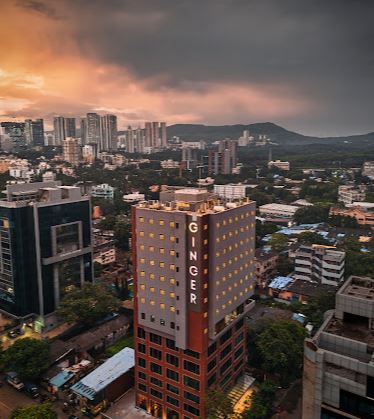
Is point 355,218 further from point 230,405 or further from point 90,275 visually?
point 230,405

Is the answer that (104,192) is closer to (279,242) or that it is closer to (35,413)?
(279,242)

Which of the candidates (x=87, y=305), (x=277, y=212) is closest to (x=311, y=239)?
(x=277, y=212)

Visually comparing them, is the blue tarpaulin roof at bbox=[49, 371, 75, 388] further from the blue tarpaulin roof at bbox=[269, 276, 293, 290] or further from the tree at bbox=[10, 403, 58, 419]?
the blue tarpaulin roof at bbox=[269, 276, 293, 290]

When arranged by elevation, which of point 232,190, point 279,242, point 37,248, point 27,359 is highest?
point 37,248

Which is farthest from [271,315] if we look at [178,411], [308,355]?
[308,355]

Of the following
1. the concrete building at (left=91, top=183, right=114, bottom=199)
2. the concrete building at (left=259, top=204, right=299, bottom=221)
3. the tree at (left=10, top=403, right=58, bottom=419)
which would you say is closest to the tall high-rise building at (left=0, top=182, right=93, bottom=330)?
the tree at (left=10, top=403, right=58, bottom=419)

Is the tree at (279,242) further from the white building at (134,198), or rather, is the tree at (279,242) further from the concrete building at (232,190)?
the concrete building at (232,190)

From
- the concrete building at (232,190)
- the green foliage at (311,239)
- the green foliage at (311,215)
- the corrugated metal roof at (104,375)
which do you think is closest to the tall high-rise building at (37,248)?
the corrugated metal roof at (104,375)
